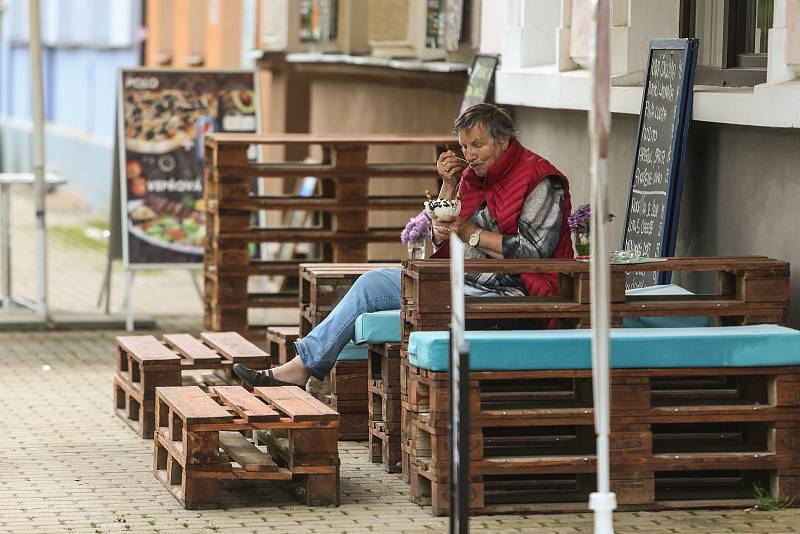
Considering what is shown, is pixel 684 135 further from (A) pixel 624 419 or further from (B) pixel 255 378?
(B) pixel 255 378

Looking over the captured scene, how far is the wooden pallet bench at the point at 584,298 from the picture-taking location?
267 inches

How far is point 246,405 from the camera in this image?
6.99 meters

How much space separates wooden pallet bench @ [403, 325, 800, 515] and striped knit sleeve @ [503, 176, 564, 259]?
2.38 ft

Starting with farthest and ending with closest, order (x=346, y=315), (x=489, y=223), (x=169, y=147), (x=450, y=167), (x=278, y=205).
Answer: (x=169, y=147) < (x=278, y=205) < (x=450, y=167) < (x=346, y=315) < (x=489, y=223)

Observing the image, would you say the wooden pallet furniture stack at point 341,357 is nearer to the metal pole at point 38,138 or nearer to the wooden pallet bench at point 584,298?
the wooden pallet bench at point 584,298

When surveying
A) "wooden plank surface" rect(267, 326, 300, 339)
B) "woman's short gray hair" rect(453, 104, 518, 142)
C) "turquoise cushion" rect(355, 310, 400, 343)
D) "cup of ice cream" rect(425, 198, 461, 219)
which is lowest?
"wooden plank surface" rect(267, 326, 300, 339)

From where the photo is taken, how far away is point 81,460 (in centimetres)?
790

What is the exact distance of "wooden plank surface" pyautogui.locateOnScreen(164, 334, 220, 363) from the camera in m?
8.55

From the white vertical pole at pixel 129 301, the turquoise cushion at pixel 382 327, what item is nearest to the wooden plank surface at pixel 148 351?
the turquoise cushion at pixel 382 327

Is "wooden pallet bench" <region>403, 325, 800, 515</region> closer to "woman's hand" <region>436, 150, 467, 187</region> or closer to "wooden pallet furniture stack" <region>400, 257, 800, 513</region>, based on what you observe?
"wooden pallet furniture stack" <region>400, 257, 800, 513</region>

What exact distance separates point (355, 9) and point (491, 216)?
24.6 ft

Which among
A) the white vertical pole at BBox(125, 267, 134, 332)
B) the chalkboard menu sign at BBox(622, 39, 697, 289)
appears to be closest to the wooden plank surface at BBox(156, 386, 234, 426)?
the chalkboard menu sign at BBox(622, 39, 697, 289)

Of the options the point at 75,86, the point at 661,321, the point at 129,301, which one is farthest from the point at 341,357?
the point at 75,86

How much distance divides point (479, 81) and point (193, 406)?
194 inches
